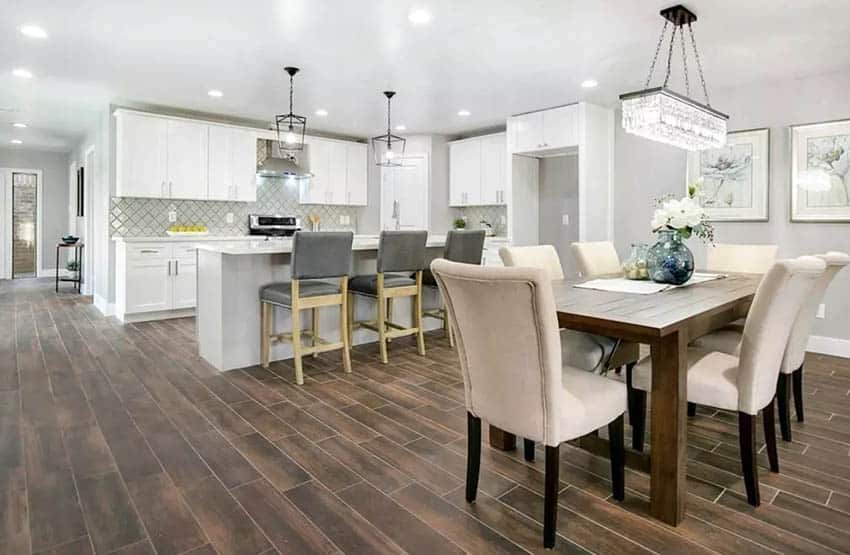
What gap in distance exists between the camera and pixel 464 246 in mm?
4426

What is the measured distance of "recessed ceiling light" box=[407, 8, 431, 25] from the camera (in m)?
3.22

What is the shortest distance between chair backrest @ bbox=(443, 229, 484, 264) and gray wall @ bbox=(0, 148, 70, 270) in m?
8.98

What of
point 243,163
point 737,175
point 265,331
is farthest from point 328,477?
point 243,163

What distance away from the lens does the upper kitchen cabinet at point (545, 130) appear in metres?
5.49

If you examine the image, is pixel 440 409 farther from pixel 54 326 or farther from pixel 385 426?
pixel 54 326

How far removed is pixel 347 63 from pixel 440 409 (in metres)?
2.90

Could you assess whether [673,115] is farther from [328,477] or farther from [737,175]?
[328,477]

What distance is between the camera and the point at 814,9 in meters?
3.09

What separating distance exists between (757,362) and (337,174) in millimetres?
6238

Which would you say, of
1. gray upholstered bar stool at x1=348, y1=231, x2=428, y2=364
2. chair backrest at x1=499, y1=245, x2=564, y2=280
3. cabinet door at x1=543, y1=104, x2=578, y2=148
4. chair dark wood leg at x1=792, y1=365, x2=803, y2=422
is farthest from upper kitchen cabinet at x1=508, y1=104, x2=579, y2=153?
chair dark wood leg at x1=792, y1=365, x2=803, y2=422

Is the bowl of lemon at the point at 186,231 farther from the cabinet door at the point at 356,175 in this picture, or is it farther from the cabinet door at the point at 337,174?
the cabinet door at the point at 356,175

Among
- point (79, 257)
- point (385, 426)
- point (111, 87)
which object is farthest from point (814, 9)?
point (79, 257)

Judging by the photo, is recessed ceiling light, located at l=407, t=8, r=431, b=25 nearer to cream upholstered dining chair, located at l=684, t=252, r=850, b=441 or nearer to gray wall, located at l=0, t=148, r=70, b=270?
cream upholstered dining chair, located at l=684, t=252, r=850, b=441

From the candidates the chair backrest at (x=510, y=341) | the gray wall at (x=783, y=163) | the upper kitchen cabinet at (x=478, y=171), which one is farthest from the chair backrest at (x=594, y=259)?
the upper kitchen cabinet at (x=478, y=171)
